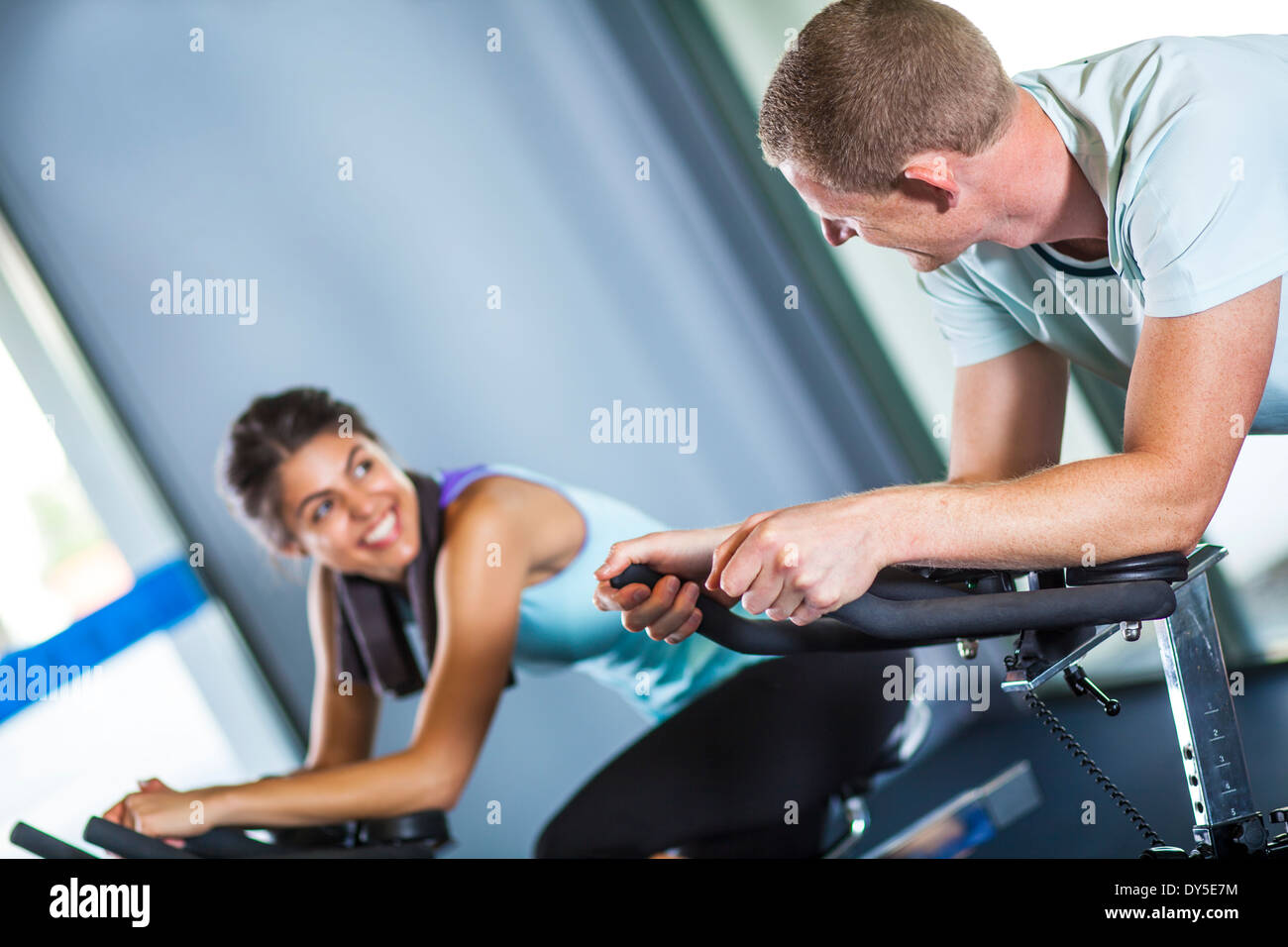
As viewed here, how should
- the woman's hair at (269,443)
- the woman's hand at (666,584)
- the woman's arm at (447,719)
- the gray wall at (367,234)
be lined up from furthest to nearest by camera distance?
the gray wall at (367,234) → the woman's hair at (269,443) → the woman's arm at (447,719) → the woman's hand at (666,584)

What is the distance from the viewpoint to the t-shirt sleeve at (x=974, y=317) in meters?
1.25

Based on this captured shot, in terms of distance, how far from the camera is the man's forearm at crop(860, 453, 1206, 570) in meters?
0.82

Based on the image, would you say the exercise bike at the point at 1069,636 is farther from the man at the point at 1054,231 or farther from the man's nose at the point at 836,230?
the man's nose at the point at 836,230

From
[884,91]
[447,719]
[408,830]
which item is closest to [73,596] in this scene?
[447,719]

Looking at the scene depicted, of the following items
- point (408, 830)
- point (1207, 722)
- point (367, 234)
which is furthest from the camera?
point (367, 234)

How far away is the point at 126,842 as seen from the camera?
1.17 meters

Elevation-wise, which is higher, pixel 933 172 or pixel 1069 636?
pixel 933 172

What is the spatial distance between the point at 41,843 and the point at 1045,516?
1.21 metres

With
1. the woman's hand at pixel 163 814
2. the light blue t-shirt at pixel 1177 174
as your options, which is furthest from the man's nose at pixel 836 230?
the woman's hand at pixel 163 814

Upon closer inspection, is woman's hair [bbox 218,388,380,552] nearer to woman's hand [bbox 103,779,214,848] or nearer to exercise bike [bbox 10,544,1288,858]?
woman's hand [bbox 103,779,214,848]

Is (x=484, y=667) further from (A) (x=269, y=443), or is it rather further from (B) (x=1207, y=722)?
(B) (x=1207, y=722)

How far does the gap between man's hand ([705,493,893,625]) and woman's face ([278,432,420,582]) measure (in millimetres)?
1267

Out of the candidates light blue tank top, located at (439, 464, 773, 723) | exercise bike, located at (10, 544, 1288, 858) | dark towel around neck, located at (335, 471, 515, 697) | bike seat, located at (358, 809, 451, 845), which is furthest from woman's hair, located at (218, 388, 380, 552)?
exercise bike, located at (10, 544, 1288, 858)
